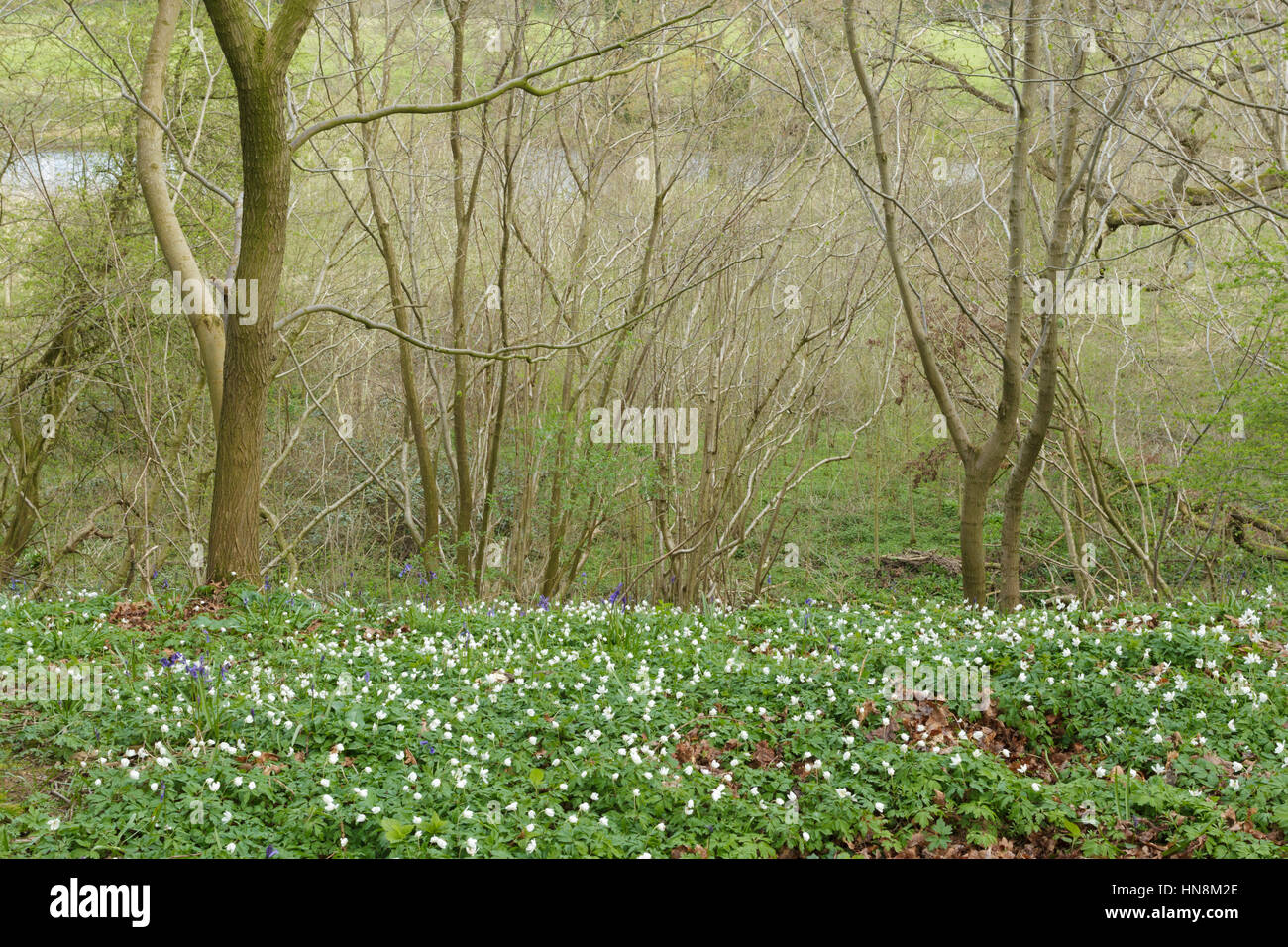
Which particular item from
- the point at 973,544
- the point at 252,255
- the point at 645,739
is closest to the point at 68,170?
the point at 252,255

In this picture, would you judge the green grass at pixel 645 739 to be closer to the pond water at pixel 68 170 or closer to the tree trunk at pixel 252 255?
the tree trunk at pixel 252 255

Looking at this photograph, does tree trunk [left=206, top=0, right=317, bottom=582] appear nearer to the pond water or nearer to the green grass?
the green grass

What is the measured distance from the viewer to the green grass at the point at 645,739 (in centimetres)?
323

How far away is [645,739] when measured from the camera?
3926mm

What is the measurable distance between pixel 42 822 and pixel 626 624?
290cm

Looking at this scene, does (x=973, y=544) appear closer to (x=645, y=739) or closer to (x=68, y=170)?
(x=645, y=739)

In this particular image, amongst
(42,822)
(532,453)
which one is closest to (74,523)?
(532,453)

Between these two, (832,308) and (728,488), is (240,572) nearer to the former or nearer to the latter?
(728,488)

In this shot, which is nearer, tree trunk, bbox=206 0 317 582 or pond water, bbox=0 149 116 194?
tree trunk, bbox=206 0 317 582

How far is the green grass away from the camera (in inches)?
127

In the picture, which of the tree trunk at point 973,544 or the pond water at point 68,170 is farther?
the pond water at point 68,170

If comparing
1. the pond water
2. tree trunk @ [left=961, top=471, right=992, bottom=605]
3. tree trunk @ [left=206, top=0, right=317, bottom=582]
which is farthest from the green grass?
the pond water

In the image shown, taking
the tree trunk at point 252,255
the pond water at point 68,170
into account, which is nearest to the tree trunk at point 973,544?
the tree trunk at point 252,255

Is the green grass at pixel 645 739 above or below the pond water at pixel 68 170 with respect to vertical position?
below
